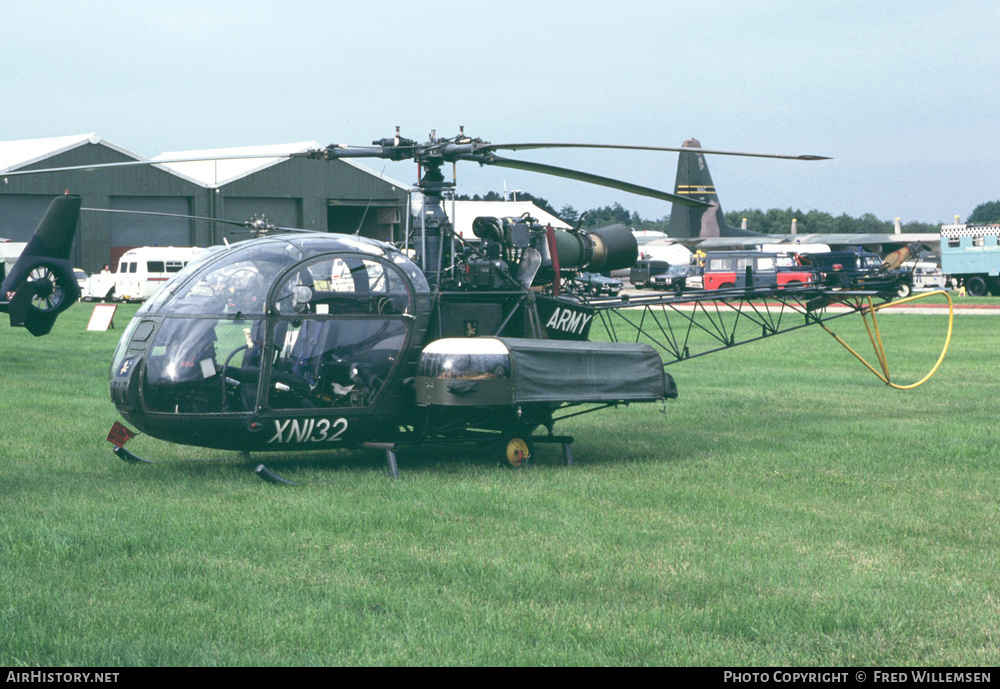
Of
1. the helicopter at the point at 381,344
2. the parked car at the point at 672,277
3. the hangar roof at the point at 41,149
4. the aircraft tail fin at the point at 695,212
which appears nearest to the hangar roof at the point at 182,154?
the hangar roof at the point at 41,149

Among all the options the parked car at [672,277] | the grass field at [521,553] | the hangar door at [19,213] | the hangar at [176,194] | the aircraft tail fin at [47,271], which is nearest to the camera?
the grass field at [521,553]

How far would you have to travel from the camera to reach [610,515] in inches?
304

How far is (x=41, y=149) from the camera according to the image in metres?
53.9

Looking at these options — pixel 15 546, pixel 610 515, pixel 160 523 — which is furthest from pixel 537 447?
pixel 15 546

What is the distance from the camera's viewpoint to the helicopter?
8.68 metres

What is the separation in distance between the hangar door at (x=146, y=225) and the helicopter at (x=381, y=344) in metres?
47.1

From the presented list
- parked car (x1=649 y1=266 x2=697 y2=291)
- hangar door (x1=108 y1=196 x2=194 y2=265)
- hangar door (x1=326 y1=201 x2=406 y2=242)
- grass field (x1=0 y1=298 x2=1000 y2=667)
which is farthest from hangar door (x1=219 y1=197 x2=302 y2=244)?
grass field (x1=0 y1=298 x2=1000 y2=667)

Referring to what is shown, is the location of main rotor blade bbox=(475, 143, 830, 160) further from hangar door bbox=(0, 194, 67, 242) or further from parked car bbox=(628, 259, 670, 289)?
hangar door bbox=(0, 194, 67, 242)

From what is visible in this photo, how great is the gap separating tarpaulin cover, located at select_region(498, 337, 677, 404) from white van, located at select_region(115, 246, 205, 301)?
38933 mm

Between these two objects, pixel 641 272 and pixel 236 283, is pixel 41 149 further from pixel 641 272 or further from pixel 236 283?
pixel 236 283

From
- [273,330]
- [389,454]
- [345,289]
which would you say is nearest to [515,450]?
[389,454]

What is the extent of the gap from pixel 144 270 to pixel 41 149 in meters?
12.5

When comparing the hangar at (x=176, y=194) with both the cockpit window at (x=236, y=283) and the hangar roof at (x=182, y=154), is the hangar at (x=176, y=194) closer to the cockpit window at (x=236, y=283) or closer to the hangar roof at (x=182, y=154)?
the hangar roof at (x=182, y=154)

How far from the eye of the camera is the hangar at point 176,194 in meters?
52.3
